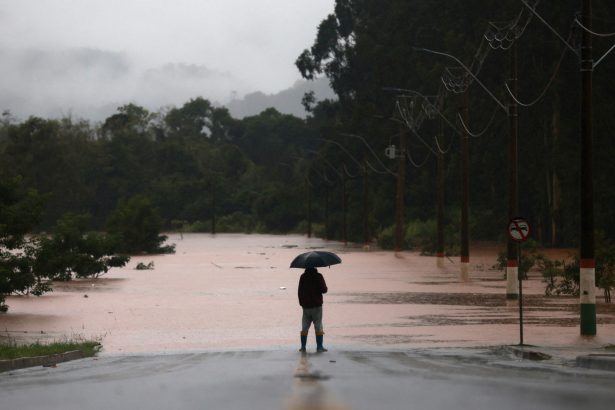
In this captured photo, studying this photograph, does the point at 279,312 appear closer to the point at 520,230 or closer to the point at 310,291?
the point at 520,230

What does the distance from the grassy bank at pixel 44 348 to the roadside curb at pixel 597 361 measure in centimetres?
863

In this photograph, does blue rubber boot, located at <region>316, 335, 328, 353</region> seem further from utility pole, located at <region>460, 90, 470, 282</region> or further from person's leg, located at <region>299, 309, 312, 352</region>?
utility pole, located at <region>460, 90, 470, 282</region>

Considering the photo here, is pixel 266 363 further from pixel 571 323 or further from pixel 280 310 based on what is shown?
pixel 280 310

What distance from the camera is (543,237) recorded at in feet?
285

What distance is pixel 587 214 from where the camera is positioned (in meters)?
23.6

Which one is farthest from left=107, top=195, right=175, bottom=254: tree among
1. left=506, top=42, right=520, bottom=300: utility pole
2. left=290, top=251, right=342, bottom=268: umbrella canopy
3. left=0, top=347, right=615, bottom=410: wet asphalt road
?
left=0, top=347, right=615, bottom=410: wet asphalt road

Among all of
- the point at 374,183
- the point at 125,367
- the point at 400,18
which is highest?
the point at 400,18

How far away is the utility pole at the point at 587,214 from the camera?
930 inches

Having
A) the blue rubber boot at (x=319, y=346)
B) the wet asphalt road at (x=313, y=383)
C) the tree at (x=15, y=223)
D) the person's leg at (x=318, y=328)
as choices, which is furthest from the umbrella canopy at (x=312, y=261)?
the tree at (x=15, y=223)

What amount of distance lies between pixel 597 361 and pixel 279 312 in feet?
48.9

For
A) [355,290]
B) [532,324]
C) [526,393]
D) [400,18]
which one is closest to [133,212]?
[400,18]

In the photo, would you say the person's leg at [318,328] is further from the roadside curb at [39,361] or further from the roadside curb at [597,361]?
the roadside curb at [597,361]

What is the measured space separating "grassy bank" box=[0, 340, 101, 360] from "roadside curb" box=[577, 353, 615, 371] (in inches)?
340

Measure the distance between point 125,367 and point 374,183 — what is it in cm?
9617
